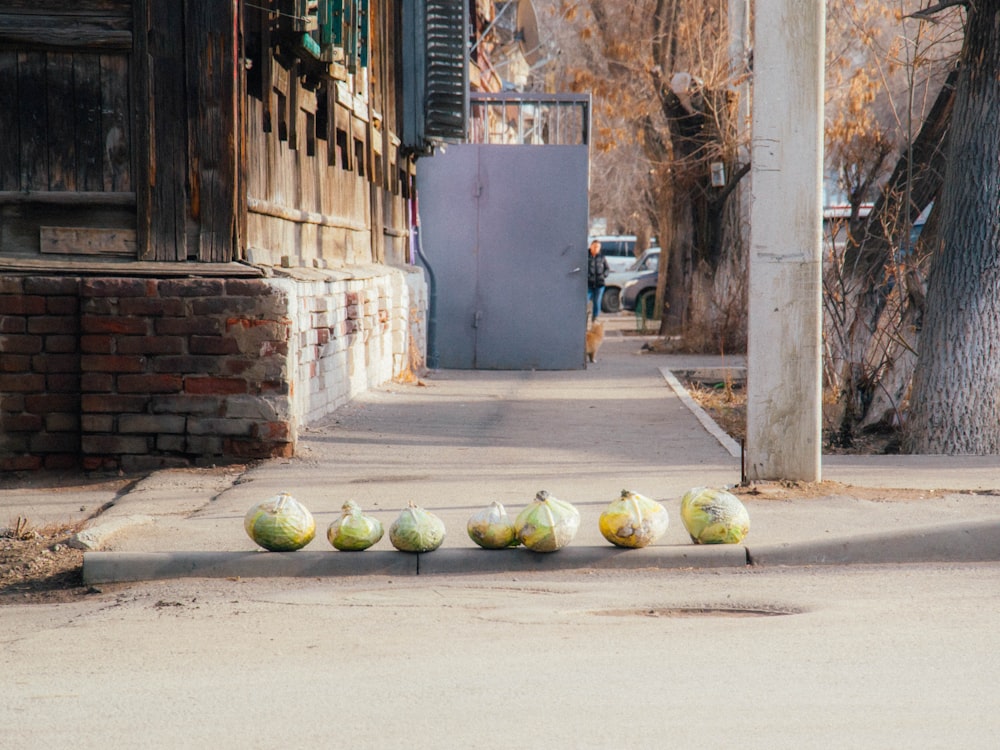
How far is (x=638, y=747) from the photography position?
3.53m

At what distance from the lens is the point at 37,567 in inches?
244

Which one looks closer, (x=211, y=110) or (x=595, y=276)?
(x=211, y=110)

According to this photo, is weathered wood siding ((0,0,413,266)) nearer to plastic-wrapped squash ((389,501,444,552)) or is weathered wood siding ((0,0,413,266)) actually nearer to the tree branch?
plastic-wrapped squash ((389,501,444,552))

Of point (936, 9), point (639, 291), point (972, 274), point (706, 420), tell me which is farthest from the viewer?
point (639, 291)

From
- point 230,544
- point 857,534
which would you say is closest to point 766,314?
point 857,534

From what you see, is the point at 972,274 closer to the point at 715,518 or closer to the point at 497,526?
the point at 715,518

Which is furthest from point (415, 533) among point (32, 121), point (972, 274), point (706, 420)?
point (972, 274)

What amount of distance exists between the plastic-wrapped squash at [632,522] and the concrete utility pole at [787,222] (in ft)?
5.73

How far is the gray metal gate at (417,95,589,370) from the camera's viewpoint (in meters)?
17.1

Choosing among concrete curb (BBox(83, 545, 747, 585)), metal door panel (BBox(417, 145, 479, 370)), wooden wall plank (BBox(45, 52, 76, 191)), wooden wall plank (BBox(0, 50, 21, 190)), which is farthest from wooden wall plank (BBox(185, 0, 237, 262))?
metal door panel (BBox(417, 145, 479, 370))

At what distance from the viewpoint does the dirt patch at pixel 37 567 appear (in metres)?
5.88

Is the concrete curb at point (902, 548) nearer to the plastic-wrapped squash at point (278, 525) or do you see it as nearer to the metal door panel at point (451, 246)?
the plastic-wrapped squash at point (278, 525)

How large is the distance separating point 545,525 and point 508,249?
1141cm

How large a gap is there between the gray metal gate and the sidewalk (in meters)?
4.74
